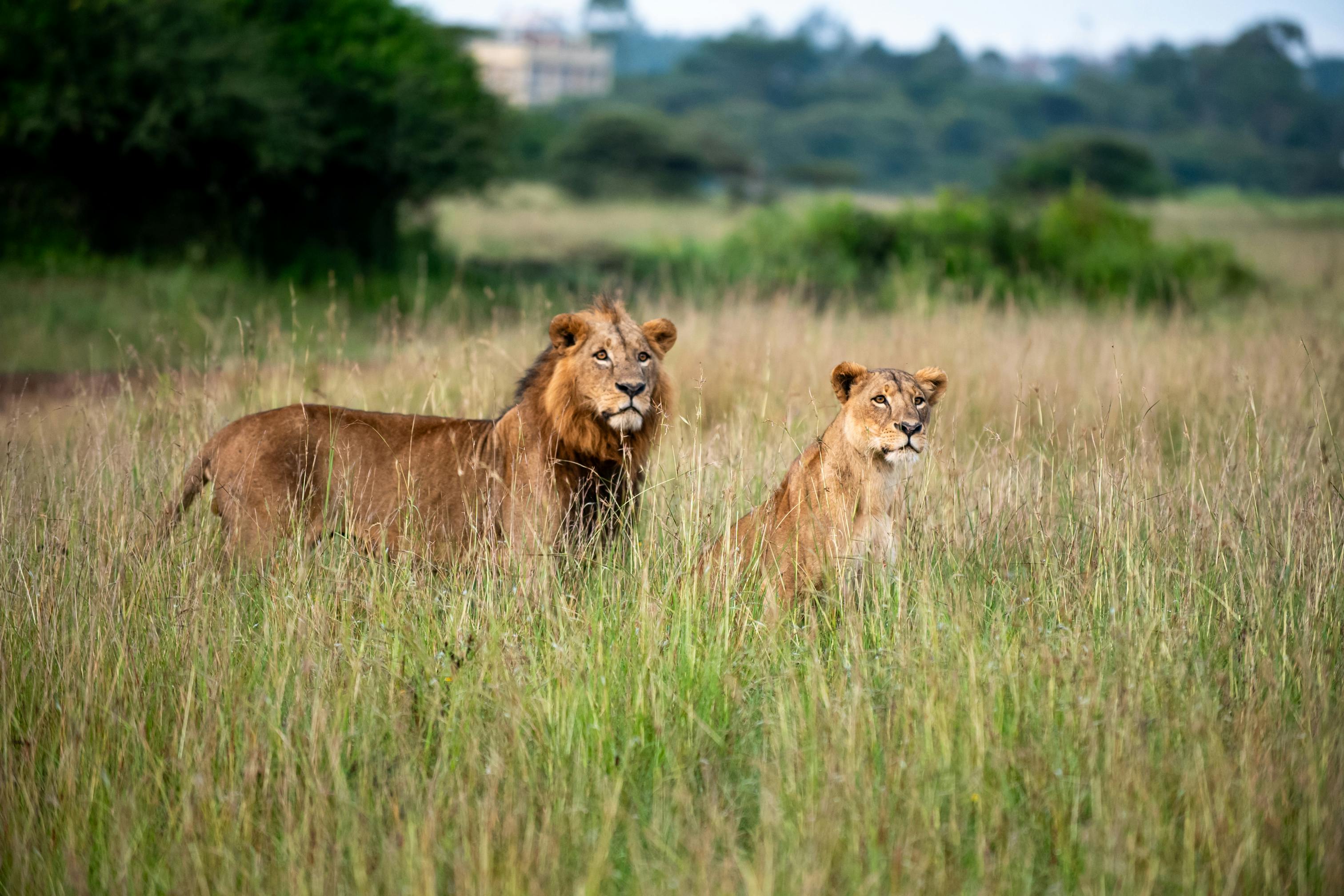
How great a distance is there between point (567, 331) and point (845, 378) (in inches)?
46.5

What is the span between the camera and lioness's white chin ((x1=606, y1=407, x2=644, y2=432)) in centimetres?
497

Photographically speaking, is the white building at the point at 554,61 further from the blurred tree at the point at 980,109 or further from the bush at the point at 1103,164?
the bush at the point at 1103,164

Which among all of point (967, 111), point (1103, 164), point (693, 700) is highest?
point (967, 111)

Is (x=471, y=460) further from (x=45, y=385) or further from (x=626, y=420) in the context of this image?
(x=45, y=385)

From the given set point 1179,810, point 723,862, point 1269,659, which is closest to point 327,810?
point 723,862

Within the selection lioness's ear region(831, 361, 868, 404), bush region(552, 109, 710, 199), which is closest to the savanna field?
lioness's ear region(831, 361, 868, 404)

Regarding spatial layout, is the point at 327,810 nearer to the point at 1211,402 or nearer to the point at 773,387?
the point at 773,387

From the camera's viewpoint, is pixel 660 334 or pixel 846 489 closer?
pixel 846 489

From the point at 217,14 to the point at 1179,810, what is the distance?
19802 mm

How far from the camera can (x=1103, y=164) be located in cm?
5928

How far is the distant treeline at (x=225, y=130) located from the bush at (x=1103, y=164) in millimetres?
34753

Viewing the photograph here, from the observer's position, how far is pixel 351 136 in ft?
68.2

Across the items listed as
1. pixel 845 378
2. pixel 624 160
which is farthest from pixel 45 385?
pixel 624 160

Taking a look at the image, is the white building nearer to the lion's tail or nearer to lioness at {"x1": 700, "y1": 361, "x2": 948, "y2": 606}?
the lion's tail
